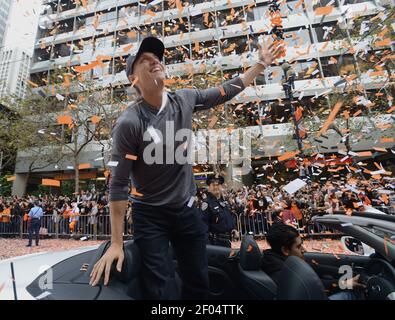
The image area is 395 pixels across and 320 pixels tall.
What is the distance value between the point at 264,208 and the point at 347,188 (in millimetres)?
2929

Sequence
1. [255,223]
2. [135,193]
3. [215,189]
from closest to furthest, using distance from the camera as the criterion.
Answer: [135,193] → [215,189] → [255,223]

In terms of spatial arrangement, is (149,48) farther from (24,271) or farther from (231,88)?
(24,271)

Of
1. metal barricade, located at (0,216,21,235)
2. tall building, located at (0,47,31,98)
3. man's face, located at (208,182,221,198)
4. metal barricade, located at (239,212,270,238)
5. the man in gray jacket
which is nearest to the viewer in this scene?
the man in gray jacket

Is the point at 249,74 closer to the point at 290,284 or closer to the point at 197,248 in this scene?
the point at 197,248

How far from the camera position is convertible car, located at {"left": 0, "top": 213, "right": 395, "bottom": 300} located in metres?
1.47

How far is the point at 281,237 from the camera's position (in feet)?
8.35

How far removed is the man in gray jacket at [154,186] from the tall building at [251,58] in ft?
40.2

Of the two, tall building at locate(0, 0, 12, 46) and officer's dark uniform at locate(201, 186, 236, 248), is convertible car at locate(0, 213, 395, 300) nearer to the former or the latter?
officer's dark uniform at locate(201, 186, 236, 248)

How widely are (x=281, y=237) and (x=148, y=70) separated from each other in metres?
1.83

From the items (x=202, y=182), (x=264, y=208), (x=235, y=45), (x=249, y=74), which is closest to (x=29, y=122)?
(x=202, y=182)

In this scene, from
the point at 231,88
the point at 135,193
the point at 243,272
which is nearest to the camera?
the point at 135,193

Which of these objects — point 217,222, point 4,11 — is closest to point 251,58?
point 4,11

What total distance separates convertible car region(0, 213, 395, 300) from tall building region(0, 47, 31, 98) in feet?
60.3

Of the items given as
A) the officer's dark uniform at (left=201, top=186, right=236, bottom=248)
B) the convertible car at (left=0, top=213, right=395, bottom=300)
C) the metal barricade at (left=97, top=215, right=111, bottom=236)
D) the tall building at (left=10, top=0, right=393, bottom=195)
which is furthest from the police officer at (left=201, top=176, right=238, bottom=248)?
the tall building at (left=10, top=0, right=393, bottom=195)
